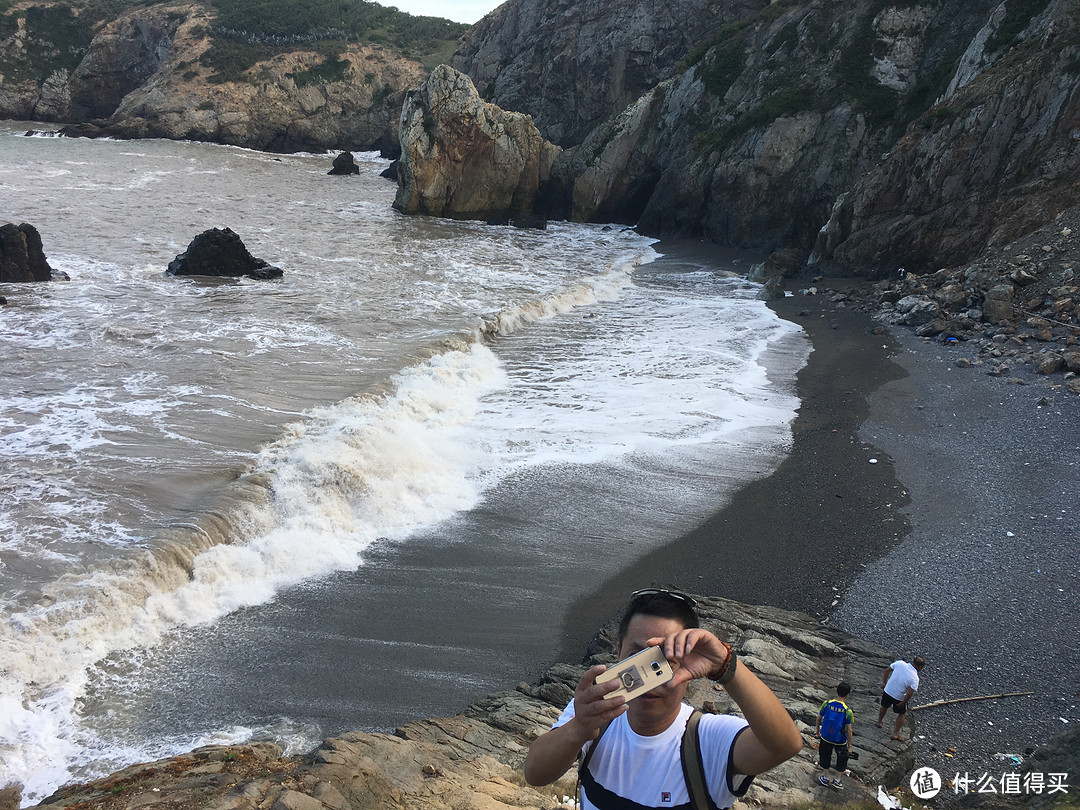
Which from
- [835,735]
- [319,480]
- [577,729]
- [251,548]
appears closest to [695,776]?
[577,729]

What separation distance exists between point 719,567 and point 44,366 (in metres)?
11.8

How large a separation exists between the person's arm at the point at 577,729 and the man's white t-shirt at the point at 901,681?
4.25 meters

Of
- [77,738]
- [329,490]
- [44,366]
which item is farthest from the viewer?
[44,366]

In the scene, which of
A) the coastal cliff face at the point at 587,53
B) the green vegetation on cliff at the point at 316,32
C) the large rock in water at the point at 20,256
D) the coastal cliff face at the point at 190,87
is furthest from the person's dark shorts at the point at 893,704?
the green vegetation on cliff at the point at 316,32

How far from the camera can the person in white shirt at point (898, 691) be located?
214 inches

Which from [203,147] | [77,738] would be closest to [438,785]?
[77,738]

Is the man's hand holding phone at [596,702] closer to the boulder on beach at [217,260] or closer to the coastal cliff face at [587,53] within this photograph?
the boulder on beach at [217,260]

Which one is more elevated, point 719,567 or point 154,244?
point 154,244

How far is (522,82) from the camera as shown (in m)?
48.8

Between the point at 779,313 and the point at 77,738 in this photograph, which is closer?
the point at 77,738

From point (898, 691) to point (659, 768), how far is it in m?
4.20

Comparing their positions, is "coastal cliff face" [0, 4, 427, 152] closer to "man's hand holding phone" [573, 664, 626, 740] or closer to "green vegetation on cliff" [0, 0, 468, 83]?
"green vegetation on cliff" [0, 0, 468, 83]

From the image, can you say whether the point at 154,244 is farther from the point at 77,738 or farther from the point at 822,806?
the point at 822,806

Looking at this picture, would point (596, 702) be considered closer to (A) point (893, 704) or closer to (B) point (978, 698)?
(A) point (893, 704)
